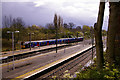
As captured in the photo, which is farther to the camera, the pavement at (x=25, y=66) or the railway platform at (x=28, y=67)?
the pavement at (x=25, y=66)

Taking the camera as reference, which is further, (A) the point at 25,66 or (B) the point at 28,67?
(A) the point at 25,66

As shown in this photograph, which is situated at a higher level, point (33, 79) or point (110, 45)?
point (110, 45)

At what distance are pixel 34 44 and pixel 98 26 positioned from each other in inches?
1283

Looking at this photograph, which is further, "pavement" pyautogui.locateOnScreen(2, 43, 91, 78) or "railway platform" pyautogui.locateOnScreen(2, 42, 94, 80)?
"pavement" pyautogui.locateOnScreen(2, 43, 91, 78)

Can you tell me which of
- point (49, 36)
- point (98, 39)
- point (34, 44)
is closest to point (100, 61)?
point (98, 39)

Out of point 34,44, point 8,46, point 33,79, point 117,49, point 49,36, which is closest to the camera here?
point 117,49

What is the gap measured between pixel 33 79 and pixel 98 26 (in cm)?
866

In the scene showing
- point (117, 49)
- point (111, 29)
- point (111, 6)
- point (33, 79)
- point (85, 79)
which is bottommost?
point (33, 79)

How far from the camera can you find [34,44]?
123 feet

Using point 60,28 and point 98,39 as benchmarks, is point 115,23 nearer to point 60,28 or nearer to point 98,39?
point 98,39

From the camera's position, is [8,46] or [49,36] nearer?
[8,46]

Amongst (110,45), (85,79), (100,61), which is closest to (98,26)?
(110,45)

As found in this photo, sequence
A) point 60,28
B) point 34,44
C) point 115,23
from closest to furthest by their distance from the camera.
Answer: point 115,23 < point 34,44 < point 60,28

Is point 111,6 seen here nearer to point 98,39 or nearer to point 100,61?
point 98,39
